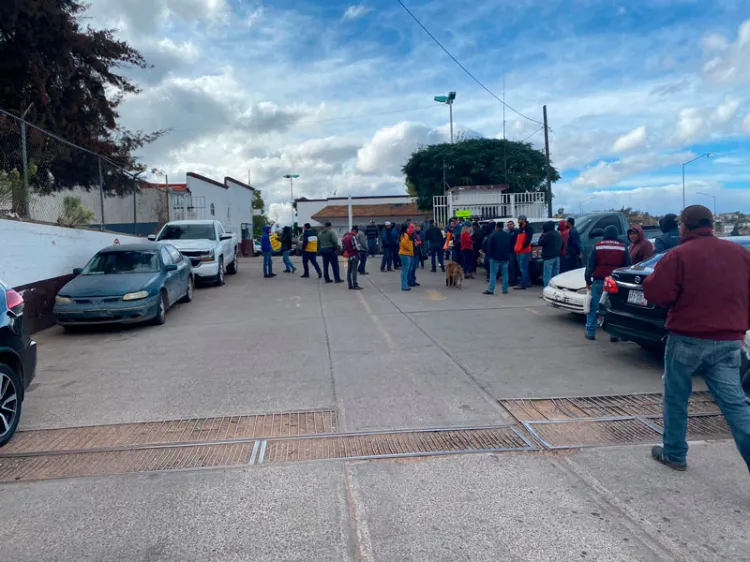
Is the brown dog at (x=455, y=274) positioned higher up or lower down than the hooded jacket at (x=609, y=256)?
lower down

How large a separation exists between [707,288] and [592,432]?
1749 mm

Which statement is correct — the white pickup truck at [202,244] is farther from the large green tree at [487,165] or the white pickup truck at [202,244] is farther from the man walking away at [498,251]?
the large green tree at [487,165]

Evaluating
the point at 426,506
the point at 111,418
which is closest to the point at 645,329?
the point at 426,506

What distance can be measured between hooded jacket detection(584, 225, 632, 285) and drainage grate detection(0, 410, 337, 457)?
4712 millimetres

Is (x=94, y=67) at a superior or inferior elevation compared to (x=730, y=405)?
superior

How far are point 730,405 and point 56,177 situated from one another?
42.8 feet

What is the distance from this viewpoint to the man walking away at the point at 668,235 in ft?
30.4

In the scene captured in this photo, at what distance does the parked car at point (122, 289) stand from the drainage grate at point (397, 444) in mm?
5929

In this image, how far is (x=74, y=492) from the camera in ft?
13.9

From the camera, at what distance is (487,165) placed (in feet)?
131

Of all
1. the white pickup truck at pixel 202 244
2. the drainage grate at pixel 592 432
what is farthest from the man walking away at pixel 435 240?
the drainage grate at pixel 592 432

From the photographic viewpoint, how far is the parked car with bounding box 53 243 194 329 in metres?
9.91

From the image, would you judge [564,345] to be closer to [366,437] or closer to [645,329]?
[645,329]

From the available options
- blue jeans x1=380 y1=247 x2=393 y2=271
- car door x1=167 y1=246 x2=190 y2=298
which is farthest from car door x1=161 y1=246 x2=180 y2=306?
blue jeans x1=380 y1=247 x2=393 y2=271
